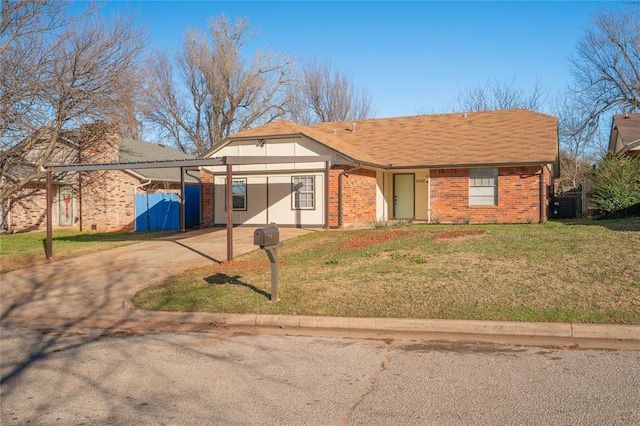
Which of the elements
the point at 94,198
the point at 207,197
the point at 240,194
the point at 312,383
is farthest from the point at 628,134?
the point at 94,198

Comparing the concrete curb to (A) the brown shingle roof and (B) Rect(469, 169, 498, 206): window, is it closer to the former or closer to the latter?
(A) the brown shingle roof

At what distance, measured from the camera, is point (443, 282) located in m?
9.39

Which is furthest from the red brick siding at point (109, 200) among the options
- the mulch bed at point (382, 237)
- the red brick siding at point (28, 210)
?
the mulch bed at point (382, 237)

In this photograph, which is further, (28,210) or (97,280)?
(28,210)

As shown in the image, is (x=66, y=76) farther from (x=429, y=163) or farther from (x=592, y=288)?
(x=592, y=288)

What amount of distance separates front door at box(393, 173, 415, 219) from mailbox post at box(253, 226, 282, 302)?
16.2m

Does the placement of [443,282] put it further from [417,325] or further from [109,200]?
[109,200]

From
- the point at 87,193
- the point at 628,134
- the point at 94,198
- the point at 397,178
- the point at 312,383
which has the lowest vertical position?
the point at 312,383

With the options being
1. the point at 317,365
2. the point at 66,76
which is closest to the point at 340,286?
the point at 317,365

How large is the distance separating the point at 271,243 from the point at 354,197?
42.2ft

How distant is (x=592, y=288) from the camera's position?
844cm

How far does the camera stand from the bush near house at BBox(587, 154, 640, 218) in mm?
19656

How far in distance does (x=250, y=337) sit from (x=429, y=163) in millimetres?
16068

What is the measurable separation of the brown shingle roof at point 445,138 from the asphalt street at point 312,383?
46.4ft
